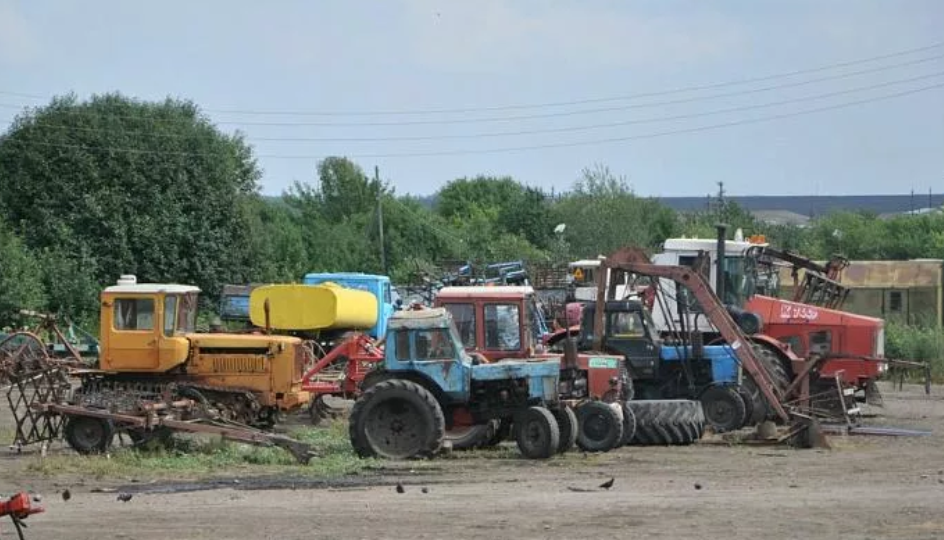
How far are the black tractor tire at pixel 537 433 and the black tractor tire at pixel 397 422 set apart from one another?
1091 mm

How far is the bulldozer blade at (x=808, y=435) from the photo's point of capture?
2472 cm

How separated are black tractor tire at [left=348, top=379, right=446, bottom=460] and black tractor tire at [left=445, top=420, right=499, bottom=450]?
3.39 ft

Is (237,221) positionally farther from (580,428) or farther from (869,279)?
(580,428)

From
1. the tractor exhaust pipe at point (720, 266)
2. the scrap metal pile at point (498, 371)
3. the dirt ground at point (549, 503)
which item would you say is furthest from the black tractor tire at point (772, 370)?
the dirt ground at point (549, 503)

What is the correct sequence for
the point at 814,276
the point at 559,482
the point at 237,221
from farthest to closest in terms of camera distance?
the point at 237,221
the point at 814,276
the point at 559,482

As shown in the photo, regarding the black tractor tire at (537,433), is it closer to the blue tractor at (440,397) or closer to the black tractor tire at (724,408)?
the blue tractor at (440,397)

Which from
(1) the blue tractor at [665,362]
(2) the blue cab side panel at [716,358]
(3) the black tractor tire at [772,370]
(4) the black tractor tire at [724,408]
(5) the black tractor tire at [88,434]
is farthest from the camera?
(2) the blue cab side panel at [716,358]

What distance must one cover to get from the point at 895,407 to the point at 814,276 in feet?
13.0

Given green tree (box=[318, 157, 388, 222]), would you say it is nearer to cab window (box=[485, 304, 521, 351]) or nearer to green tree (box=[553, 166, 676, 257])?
green tree (box=[553, 166, 676, 257])

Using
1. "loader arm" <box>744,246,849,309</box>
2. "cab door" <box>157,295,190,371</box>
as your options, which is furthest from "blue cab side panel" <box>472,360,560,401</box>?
"loader arm" <box>744,246,849,309</box>

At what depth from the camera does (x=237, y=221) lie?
58875mm

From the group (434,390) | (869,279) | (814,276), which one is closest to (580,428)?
(434,390)

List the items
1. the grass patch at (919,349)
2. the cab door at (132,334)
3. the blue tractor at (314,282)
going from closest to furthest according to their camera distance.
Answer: the cab door at (132,334)
the blue tractor at (314,282)
the grass patch at (919,349)

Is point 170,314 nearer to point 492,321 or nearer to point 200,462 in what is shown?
point 200,462
